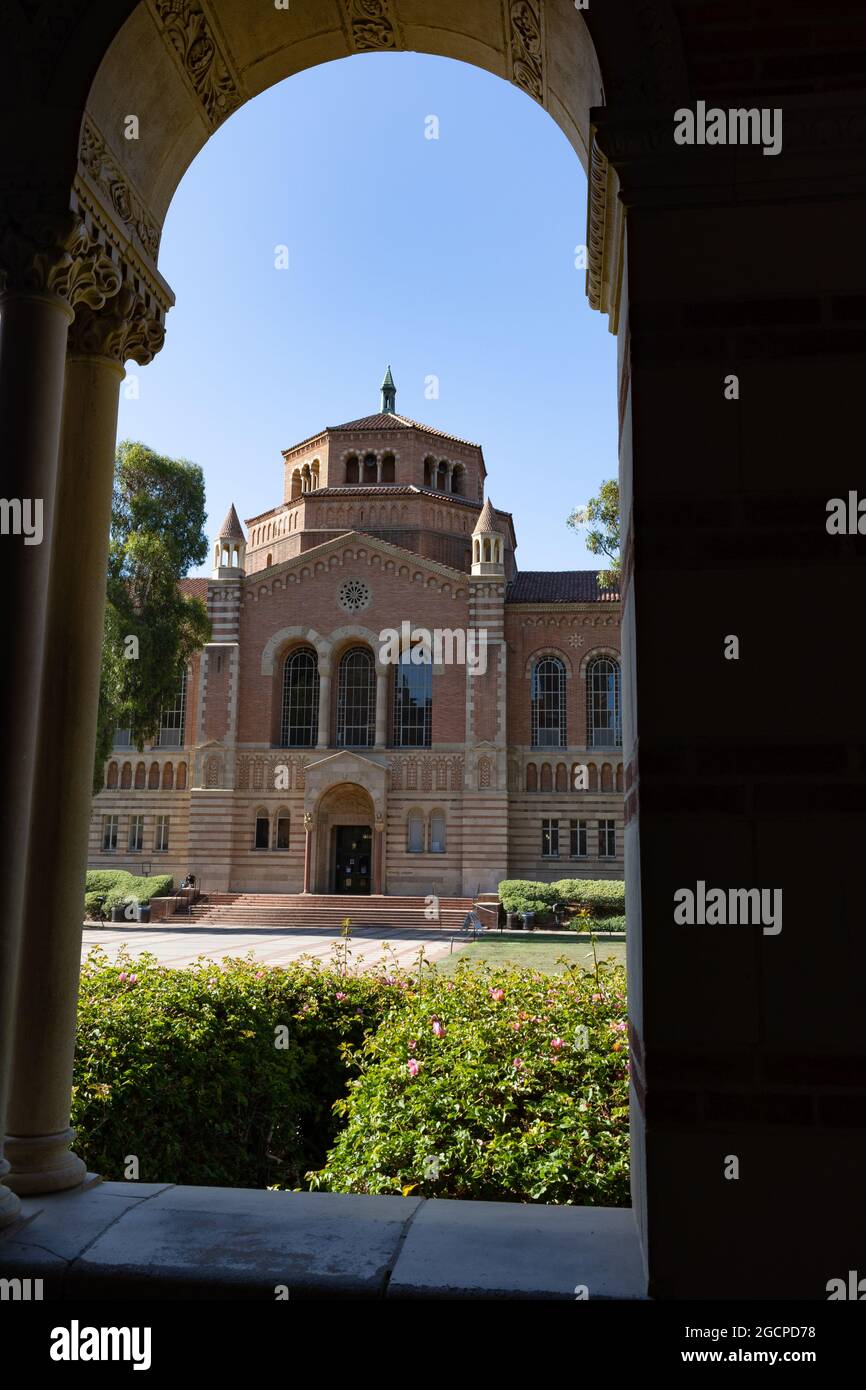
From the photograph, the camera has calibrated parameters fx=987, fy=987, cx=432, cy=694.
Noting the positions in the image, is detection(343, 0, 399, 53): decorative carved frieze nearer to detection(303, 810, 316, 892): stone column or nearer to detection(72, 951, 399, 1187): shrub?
detection(72, 951, 399, 1187): shrub

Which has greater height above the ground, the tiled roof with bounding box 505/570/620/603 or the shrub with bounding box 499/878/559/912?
the tiled roof with bounding box 505/570/620/603

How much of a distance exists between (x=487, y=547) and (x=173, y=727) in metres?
16.4

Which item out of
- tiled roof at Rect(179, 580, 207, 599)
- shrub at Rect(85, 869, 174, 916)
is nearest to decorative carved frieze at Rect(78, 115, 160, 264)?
shrub at Rect(85, 869, 174, 916)

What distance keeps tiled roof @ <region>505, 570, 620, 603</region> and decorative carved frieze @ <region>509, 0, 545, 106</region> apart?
3846cm

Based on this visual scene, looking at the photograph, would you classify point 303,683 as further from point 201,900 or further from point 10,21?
point 10,21

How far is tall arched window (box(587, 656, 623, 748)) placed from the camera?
139ft

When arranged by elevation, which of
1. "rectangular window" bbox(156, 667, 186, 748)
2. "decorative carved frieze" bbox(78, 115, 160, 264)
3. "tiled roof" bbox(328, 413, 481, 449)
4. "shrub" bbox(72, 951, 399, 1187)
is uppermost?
"tiled roof" bbox(328, 413, 481, 449)

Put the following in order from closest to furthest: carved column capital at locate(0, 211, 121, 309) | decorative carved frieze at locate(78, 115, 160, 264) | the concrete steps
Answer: carved column capital at locate(0, 211, 121, 309) < decorative carved frieze at locate(78, 115, 160, 264) < the concrete steps

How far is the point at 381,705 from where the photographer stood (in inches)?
1650

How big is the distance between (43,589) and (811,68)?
3176mm

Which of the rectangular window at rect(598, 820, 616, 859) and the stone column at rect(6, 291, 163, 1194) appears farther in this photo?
the rectangular window at rect(598, 820, 616, 859)

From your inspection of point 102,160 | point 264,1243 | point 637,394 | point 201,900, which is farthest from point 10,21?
point 201,900

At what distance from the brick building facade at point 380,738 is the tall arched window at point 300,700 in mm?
63

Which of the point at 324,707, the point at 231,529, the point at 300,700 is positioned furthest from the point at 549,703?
the point at 231,529
